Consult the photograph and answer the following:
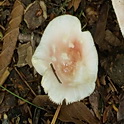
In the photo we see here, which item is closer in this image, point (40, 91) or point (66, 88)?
point (66, 88)

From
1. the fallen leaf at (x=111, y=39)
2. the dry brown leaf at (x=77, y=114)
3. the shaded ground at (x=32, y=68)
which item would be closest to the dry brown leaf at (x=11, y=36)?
the shaded ground at (x=32, y=68)

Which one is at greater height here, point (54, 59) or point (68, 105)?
point (54, 59)

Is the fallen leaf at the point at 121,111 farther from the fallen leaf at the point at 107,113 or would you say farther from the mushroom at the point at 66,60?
the mushroom at the point at 66,60

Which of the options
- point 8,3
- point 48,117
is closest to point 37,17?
point 8,3

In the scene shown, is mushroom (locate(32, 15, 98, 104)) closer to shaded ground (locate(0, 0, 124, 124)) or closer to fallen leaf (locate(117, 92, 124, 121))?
shaded ground (locate(0, 0, 124, 124))

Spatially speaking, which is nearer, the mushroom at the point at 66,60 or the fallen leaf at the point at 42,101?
the mushroom at the point at 66,60

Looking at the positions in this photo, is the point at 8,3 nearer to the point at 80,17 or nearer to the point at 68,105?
the point at 80,17

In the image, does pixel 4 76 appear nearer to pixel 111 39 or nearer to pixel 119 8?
pixel 111 39

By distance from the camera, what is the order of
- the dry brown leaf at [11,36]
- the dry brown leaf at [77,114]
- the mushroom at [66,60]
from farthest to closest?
the dry brown leaf at [11,36] < the dry brown leaf at [77,114] < the mushroom at [66,60]
